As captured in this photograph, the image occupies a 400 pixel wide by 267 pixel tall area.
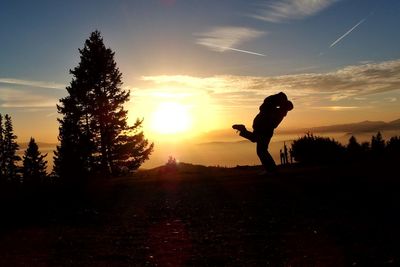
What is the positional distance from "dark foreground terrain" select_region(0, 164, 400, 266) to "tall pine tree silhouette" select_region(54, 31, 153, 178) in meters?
27.0

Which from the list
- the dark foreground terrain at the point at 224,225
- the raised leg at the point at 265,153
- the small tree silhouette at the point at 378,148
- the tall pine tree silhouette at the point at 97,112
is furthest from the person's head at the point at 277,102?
the tall pine tree silhouette at the point at 97,112

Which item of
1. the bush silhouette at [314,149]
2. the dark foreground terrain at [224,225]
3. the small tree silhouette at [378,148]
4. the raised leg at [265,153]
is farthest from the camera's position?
the bush silhouette at [314,149]

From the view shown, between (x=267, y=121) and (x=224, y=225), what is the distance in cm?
746

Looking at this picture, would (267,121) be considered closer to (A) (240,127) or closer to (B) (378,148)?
(A) (240,127)

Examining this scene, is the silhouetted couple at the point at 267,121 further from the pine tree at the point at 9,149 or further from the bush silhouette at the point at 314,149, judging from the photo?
the pine tree at the point at 9,149

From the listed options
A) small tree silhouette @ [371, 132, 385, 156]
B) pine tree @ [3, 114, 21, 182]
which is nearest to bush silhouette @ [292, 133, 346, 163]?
small tree silhouette @ [371, 132, 385, 156]

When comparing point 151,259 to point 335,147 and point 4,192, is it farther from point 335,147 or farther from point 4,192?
point 335,147

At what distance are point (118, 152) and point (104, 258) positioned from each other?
121ft

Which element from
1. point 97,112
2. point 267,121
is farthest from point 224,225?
point 97,112

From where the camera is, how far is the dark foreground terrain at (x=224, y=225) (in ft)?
26.9

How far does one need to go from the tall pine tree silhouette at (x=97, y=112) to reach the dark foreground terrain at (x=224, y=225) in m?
Answer: 27.0

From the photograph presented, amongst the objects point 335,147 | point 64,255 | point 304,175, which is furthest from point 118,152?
point 64,255

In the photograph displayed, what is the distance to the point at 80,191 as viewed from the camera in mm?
18422

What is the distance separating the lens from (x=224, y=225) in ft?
36.1
